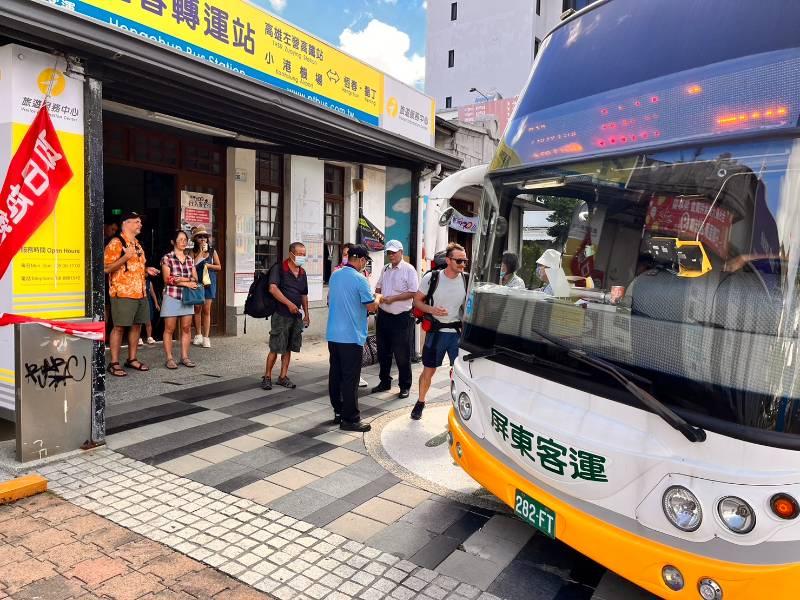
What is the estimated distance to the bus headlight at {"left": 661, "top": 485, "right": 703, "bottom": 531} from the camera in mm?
2235

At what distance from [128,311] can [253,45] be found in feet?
11.5

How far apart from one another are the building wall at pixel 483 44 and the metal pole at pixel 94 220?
119ft

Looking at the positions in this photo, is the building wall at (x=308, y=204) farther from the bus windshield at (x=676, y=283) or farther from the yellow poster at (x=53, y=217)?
the bus windshield at (x=676, y=283)

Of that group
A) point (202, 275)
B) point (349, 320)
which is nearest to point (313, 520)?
point (349, 320)

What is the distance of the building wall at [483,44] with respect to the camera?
3856 centimetres

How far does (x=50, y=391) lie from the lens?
4.30m

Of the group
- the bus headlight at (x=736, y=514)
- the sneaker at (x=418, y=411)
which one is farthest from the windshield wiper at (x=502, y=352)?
the sneaker at (x=418, y=411)

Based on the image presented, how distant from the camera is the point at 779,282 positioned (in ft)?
7.24

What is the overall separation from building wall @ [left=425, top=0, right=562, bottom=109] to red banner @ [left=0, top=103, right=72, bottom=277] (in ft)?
121

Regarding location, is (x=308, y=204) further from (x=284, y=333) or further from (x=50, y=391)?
(x=50, y=391)

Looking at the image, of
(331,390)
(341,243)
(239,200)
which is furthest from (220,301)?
(331,390)

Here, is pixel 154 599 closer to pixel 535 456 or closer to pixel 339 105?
pixel 535 456

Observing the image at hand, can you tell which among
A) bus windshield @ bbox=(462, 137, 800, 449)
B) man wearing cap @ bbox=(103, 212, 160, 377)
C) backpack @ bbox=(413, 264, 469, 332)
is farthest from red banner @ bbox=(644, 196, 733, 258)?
man wearing cap @ bbox=(103, 212, 160, 377)

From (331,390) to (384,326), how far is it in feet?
4.37
